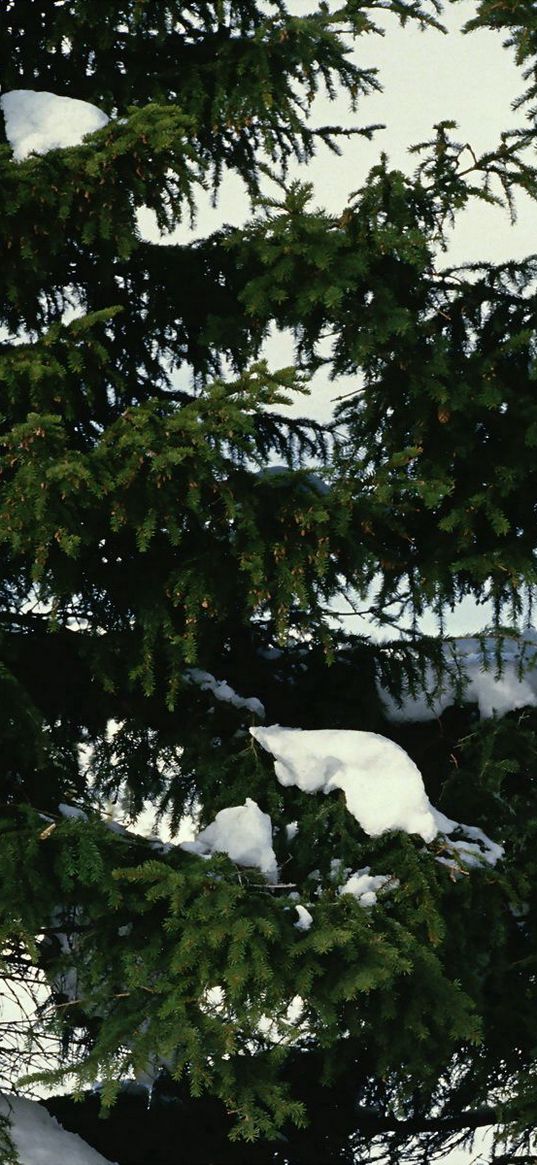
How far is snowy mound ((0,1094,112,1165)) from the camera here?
570 centimetres

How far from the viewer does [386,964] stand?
13.8 ft

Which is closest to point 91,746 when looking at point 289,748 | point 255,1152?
point 289,748

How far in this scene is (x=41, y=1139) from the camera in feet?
19.3

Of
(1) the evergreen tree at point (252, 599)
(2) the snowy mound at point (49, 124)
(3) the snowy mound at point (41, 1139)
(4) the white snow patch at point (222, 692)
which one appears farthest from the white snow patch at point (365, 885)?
(2) the snowy mound at point (49, 124)

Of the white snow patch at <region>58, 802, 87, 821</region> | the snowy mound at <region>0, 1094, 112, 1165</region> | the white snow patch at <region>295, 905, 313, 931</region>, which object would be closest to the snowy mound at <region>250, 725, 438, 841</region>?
the white snow patch at <region>295, 905, 313, 931</region>

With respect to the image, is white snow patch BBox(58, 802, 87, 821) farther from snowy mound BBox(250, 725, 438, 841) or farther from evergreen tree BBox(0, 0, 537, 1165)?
snowy mound BBox(250, 725, 438, 841)

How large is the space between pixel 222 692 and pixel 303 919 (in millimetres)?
1540

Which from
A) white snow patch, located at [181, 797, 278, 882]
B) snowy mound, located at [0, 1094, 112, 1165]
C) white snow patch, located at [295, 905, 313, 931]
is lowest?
snowy mound, located at [0, 1094, 112, 1165]

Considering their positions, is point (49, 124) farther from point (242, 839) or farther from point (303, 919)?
point (303, 919)

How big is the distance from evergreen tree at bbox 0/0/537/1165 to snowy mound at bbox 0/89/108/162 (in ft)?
0.34

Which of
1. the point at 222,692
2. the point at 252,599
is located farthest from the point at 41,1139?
the point at 252,599

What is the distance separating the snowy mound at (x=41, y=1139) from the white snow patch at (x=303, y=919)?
1.95 m

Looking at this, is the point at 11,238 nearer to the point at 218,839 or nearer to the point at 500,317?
the point at 500,317

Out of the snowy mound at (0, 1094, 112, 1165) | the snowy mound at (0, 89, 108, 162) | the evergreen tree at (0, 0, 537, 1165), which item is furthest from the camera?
the snowy mound at (0, 1094, 112, 1165)
